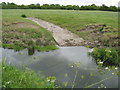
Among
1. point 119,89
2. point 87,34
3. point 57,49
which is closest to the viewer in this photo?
point 119,89

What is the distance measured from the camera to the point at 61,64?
7480mm

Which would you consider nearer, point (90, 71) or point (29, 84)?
point (29, 84)

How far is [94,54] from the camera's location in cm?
A: 812

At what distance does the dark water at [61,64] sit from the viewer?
5.94 meters

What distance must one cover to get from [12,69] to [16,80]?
1009 millimetres

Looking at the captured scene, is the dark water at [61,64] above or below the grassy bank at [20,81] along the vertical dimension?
below

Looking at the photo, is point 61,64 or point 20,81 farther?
point 61,64

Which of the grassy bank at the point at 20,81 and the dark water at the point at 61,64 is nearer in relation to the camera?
the grassy bank at the point at 20,81

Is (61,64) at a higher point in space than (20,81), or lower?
lower

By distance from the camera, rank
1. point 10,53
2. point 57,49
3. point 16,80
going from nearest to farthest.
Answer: point 16,80
point 10,53
point 57,49

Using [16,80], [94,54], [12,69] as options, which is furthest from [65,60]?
[16,80]

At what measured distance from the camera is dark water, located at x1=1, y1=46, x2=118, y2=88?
594 centimetres

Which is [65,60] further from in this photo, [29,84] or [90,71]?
[29,84]

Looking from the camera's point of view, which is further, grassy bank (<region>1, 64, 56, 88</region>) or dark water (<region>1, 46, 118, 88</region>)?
dark water (<region>1, 46, 118, 88</region>)
